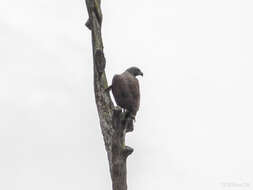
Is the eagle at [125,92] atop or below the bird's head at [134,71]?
below

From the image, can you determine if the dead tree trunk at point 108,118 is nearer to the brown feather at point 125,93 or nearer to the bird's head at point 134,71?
the brown feather at point 125,93

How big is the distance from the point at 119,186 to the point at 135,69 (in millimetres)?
2787

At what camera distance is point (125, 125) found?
38.6 ft

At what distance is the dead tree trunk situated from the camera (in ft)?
38.4

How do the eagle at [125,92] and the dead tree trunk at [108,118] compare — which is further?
the eagle at [125,92]

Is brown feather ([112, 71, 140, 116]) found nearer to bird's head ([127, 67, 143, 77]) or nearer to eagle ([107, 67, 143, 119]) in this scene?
eagle ([107, 67, 143, 119])

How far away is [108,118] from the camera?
40.7 feet

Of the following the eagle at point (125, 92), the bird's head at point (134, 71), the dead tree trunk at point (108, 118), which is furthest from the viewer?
the bird's head at point (134, 71)

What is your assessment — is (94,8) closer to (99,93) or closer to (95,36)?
(95,36)

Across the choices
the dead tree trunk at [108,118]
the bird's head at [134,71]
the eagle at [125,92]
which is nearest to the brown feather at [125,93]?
the eagle at [125,92]

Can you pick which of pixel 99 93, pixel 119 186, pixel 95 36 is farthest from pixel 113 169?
pixel 95 36

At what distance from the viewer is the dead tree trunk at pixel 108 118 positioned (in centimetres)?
1171

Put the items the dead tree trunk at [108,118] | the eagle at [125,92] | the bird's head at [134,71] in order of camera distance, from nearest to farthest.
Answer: the dead tree trunk at [108,118] < the eagle at [125,92] < the bird's head at [134,71]

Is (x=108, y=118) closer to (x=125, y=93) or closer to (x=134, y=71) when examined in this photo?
(x=125, y=93)
